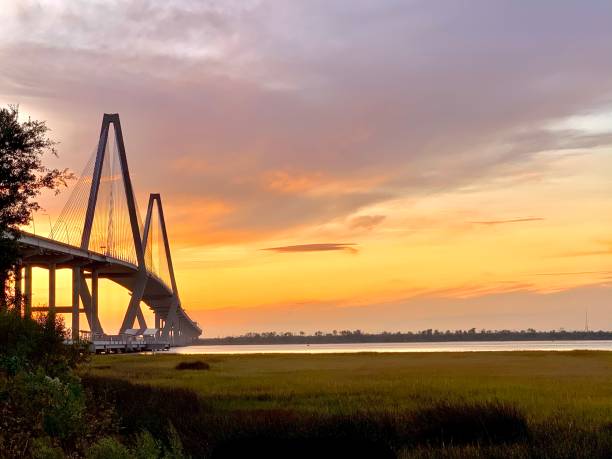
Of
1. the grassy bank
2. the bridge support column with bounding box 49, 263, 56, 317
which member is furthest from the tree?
the bridge support column with bounding box 49, 263, 56, 317

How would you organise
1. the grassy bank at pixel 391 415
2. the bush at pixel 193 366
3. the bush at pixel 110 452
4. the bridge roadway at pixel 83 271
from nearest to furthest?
the bush at pixel 110 452 → the grassy bank at pixel 391 415 → the bush at pixel 193 366 → the bridge roadway at pixel 83 271

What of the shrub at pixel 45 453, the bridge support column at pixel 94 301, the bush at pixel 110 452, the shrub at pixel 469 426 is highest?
the bridge support column at pixel 94 301

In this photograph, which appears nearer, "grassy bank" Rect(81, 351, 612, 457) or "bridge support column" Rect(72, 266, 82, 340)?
"grassy bank" Rect(81, 351, 612, 457)

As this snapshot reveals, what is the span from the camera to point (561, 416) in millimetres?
23750

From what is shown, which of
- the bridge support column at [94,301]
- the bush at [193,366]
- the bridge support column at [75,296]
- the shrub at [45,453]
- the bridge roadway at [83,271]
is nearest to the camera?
the shrub at [45,453]

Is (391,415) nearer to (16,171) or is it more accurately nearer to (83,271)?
(16,171)

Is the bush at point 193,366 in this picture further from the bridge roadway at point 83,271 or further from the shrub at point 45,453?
the shrub at point 45,453

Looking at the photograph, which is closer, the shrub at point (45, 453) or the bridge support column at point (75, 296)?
the shrub at point (45, 453)

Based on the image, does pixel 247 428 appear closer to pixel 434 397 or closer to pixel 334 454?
pixel 334 454

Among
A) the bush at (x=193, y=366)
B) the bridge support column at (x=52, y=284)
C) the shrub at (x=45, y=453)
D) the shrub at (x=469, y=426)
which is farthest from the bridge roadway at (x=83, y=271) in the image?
the shrub at (x=45, y=453)

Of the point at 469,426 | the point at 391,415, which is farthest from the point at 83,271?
the point at 469,426

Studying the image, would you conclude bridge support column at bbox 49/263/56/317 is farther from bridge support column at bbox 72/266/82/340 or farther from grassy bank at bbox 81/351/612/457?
grassy bank at bbox 81/351/612/457

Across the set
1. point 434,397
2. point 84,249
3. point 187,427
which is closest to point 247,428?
point 187,427

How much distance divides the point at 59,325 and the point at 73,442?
10.8 meters
